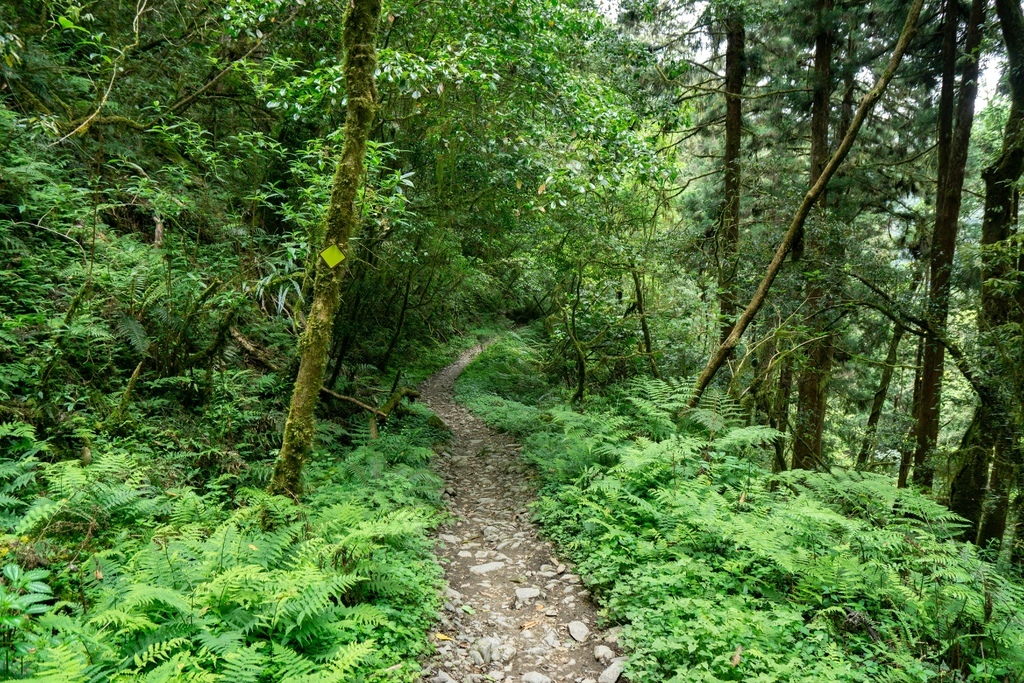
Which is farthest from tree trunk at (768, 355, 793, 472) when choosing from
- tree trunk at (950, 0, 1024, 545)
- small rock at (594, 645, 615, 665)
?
small rock at (594, 645, 615, 665)

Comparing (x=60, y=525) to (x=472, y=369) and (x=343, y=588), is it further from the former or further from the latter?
(x=472, y=369)

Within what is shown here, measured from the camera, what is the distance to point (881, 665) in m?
3.77

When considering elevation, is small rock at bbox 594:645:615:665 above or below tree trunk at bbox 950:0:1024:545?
below

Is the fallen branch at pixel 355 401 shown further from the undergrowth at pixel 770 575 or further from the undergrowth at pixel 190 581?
the undergrowth at pixel 770 575

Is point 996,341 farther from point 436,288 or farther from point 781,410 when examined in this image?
point 436,288

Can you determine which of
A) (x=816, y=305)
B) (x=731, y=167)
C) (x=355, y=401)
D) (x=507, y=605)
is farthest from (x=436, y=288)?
(x=507, y=605)

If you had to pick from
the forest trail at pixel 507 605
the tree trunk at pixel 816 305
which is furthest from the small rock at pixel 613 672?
the tree trunk at pixel 816 305

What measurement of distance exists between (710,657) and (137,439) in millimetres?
6256

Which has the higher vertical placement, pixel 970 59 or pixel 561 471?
pixel 970 59

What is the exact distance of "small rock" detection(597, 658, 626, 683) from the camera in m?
4.06

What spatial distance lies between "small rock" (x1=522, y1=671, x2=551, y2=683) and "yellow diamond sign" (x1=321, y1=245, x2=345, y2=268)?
13.0 ft

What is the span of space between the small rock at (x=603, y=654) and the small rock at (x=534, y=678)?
50cm

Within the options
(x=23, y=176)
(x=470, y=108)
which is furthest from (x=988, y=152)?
(x=23, y=176)

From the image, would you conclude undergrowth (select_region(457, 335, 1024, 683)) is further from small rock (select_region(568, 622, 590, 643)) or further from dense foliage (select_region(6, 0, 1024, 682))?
small rock (select_region(568, 622, 590, 643))
